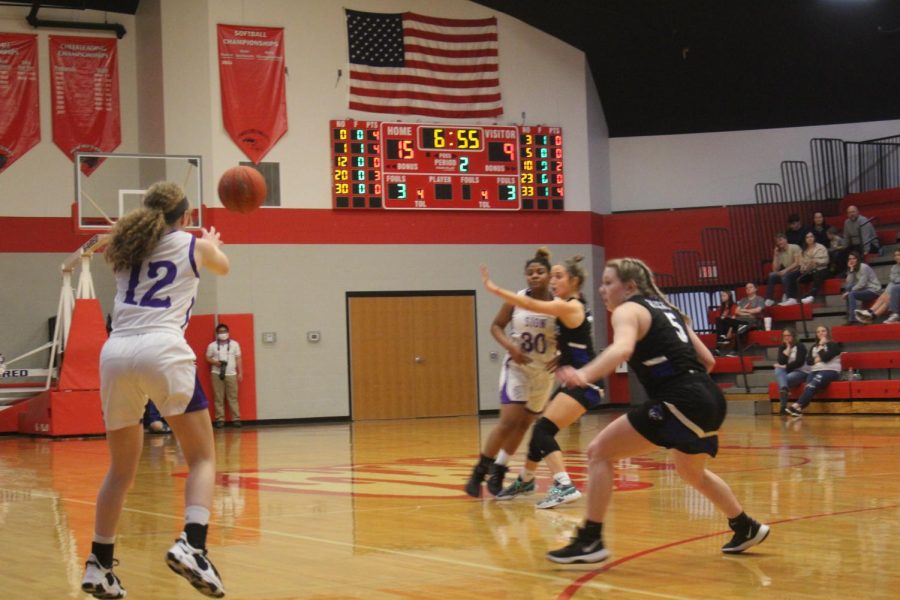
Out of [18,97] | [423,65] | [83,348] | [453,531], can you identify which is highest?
[423,65]

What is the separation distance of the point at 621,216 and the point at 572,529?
734 inches

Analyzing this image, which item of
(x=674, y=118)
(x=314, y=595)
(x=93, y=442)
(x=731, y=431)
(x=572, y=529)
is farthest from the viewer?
(x=674, y=118)

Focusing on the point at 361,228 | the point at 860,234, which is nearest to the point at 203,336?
the point at 361,228

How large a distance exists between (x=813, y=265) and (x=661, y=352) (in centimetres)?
1686

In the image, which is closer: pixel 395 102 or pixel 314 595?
pixel 314 595

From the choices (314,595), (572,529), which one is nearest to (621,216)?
(572,529)

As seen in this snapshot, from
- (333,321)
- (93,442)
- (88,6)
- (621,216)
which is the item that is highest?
(88,6)

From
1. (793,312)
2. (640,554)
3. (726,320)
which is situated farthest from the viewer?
(726,320)

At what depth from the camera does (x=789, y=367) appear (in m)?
19.3

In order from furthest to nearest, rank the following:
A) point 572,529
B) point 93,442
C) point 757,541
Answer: point 93,442, point 572,529, point 757,541

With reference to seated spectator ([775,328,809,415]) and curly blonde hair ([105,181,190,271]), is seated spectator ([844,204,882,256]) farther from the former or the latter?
curly blonde hair ([105,181,190,271])

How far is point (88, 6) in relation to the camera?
22.5m

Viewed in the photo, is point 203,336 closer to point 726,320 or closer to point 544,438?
point 726,320

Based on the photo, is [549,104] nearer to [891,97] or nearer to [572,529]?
[891,97]
